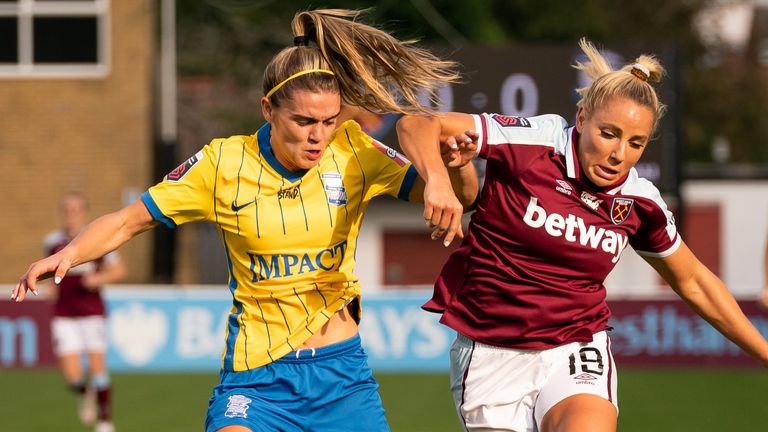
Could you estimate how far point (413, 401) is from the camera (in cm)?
1199

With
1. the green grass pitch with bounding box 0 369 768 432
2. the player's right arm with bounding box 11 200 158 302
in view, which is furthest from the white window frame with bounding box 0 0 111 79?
the player's right arm with bounding box 11 200 158 302

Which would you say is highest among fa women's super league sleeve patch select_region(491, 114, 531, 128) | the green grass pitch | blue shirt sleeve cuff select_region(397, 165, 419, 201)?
fa women's super league sleeve patch select_region(491, 114, 531, 128)

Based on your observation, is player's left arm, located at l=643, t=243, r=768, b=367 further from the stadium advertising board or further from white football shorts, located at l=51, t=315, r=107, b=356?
the stadium advertising board

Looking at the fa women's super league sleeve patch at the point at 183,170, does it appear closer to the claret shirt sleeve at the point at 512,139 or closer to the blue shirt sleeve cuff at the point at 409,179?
the blue shirt sleeve cuff at the point at 409,179

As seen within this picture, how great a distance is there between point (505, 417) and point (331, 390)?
2.22 ft

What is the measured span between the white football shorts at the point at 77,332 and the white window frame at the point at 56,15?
42.2 ft

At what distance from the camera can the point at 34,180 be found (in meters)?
22.8

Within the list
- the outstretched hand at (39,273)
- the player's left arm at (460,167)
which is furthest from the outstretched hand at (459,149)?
the outstretched hand at (39,273)

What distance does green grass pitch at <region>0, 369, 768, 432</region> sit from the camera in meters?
10.3

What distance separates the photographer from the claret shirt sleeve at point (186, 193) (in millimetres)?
4281

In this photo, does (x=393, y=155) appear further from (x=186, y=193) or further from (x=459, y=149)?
(x=186, y=193)

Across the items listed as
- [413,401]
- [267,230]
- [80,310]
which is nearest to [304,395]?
[267,230]

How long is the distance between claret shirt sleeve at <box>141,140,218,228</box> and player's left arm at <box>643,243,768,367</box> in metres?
1.70

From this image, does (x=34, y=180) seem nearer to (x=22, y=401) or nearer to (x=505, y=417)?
(x=22, y=401)
